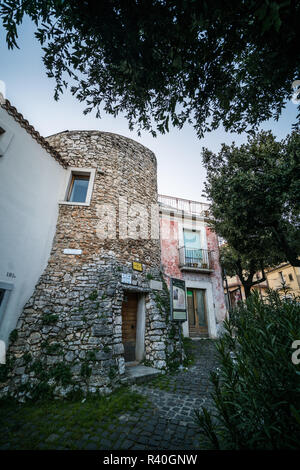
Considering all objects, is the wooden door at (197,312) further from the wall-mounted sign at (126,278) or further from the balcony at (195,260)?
the wall-mounted sign at (126,278)

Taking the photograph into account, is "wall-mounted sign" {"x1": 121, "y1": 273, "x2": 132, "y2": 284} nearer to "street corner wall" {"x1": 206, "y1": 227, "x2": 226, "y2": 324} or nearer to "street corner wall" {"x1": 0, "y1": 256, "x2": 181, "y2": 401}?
"street corner wall" {"x1": 0, "y1": 256, "x2": 181, "y2": 401}

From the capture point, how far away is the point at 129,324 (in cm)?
610

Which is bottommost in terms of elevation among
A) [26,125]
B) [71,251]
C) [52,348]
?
[52,348]

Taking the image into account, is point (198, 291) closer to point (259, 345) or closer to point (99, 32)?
point (259, 345)

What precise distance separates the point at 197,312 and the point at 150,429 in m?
7.50

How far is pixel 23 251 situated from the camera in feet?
16.4

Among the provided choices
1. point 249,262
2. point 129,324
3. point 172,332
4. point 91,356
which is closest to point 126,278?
point 129,324

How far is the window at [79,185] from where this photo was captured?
6.68 metres

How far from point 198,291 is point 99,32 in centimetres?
1027

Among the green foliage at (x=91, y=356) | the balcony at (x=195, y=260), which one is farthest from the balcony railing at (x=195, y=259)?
the green foliage at (x=91, y=356)

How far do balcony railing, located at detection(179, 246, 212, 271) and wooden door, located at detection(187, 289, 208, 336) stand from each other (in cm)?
131

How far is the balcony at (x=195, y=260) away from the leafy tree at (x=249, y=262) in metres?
1.45

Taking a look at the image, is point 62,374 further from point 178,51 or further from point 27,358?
point 178,51
